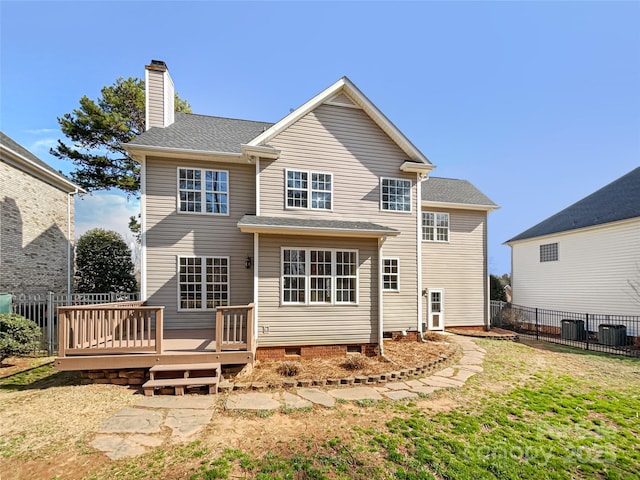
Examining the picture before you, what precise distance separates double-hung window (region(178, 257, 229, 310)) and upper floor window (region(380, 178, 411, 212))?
6119 millimetres

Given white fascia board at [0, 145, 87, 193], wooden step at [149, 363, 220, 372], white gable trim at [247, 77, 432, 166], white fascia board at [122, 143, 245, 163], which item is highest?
white gable trim at [247, 77, 432, 166]

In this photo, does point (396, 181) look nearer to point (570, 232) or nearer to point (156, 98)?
point (156, 98)

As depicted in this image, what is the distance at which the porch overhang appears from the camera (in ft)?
24.8

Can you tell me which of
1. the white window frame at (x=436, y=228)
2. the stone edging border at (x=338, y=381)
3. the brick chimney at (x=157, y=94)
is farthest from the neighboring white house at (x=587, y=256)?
the brick chimney at (x=157, y=94)

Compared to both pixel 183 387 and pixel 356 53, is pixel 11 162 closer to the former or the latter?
pixel 183 387

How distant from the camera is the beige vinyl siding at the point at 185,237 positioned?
8.93m

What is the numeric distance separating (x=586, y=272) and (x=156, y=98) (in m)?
22.4

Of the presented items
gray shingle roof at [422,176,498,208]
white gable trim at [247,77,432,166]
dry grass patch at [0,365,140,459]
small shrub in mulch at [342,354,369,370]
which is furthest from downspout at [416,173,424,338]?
dry grass patch at [0,365,140,459]

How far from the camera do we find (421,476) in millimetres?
3404

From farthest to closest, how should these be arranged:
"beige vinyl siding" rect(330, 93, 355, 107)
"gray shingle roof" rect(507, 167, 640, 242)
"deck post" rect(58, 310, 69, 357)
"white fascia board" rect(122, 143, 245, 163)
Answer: "gray shingle roof" rect(507, 167, 640, 242), "beige vinyl siding" rect(330, 93, 355, 107), "white fascia board" rect(122, 143, 245, 163), "deck post" rect(58, 310, 69, 357)

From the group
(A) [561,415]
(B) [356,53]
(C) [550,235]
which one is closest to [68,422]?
(A) [561,415]

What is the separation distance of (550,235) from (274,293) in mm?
18147

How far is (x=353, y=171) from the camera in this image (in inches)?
390

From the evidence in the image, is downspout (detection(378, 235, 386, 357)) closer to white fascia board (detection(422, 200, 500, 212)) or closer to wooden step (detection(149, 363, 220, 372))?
wooden step (detection(149, 363, 220, 372))
